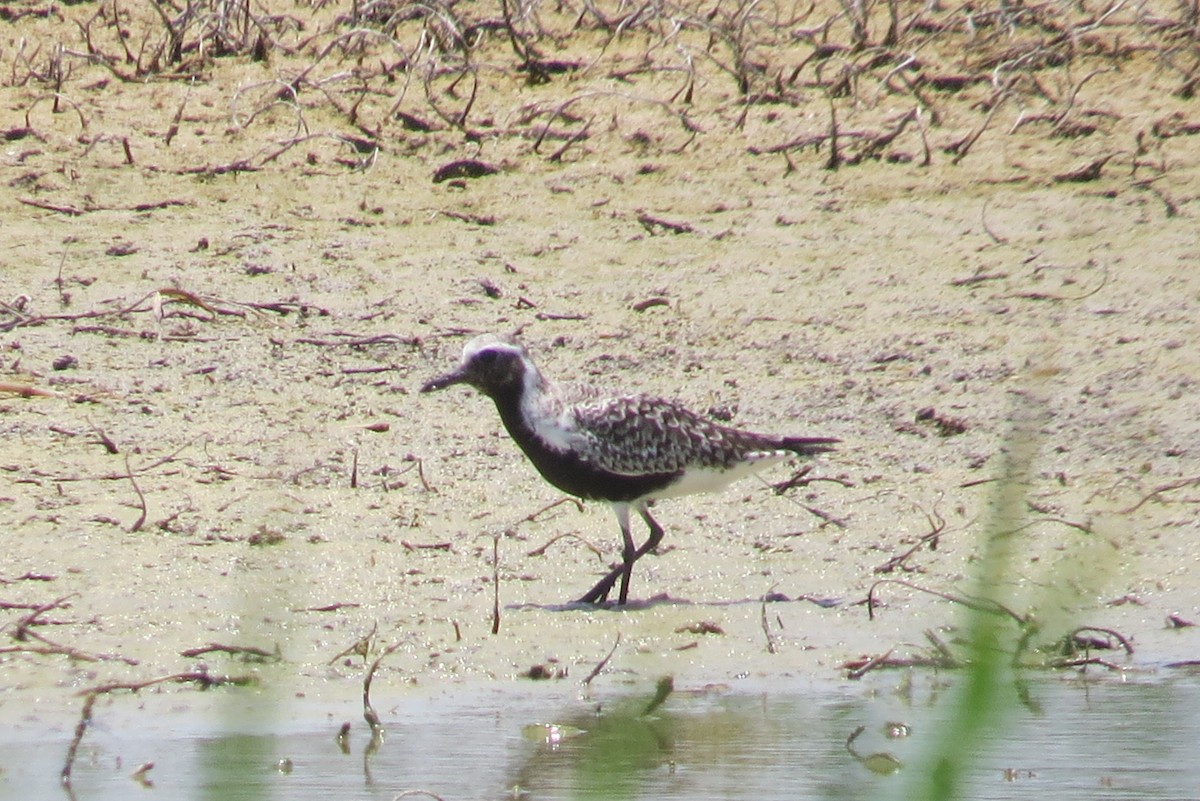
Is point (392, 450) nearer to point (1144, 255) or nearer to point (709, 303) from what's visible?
point (709, 303)

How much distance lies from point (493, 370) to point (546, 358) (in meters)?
1.51

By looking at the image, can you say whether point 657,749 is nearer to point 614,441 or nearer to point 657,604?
point 657,604

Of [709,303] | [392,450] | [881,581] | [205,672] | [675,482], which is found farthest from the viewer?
[709,303]

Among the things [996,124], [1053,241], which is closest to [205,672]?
[1053,241]

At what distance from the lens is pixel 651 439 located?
7137 mm

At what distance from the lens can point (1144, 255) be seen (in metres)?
9.26

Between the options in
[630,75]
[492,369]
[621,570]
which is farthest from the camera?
[630,75]

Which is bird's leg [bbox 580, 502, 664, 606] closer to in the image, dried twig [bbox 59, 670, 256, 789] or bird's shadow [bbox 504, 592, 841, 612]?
bird's shadow [bbox 504, 592, 841, 612]

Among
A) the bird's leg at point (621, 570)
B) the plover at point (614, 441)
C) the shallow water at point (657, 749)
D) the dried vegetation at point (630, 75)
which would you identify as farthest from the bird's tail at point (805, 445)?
the dried vegetation at point (630, 75)

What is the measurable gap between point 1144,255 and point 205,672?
5162 mm

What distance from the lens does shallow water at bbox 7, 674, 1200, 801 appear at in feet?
17.8

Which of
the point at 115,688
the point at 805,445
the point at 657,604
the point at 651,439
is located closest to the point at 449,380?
the point at 651,439

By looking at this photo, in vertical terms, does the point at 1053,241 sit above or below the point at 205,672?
above

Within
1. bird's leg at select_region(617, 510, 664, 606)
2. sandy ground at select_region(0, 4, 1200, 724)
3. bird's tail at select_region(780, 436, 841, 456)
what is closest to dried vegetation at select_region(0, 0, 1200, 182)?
sandy ground at select_region(0, 4, 1200, 724)
